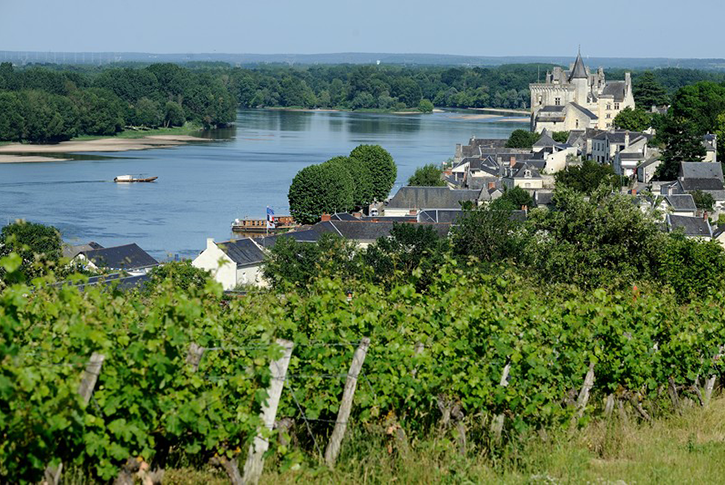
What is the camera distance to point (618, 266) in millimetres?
20406

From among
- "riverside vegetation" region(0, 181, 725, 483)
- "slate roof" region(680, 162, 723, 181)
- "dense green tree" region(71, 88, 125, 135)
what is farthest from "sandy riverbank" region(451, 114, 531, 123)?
"riverside vegetation" region(0, 181, 725, 483)

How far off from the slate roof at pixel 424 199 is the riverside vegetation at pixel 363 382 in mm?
34221

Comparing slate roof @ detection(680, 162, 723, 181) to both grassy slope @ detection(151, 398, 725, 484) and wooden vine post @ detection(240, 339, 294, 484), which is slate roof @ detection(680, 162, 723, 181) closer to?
grassy slope @ detection(151, 398, 725, 484)

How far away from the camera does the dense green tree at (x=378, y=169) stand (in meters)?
52.0

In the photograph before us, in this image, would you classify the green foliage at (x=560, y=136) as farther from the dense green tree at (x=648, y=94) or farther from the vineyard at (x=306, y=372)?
the vineyard at (x=306, y=372)

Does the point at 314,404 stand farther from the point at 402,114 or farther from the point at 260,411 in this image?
the point at 402,114

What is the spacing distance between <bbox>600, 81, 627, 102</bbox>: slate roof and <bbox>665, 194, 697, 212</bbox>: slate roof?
4208 centimetres

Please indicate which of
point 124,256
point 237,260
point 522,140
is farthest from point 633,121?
point 124,256

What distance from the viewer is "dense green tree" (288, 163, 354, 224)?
1769 inches

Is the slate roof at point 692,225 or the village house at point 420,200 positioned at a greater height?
the slate roof at point 692,225

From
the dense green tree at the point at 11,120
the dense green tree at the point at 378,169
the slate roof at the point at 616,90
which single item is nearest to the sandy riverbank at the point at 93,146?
the dense green tree at the point at 11,120

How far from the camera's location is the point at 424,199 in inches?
1785

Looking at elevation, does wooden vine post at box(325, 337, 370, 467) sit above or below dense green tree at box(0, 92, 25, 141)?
above

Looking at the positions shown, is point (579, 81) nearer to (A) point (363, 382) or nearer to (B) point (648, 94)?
(B) point (648, 94)
